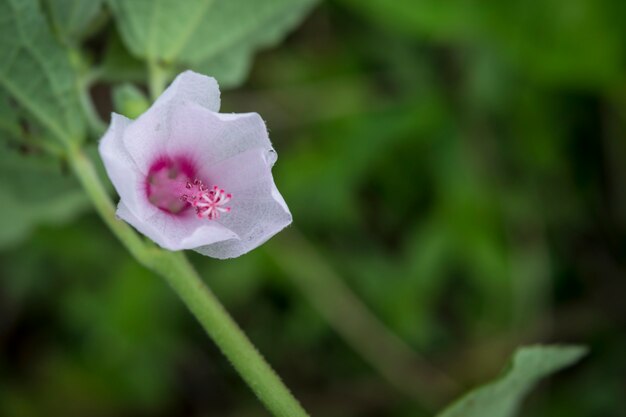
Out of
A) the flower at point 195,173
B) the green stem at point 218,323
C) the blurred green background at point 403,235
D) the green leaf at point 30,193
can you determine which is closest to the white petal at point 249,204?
the flower at point 195,173

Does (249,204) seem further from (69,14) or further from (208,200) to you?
(69,14)

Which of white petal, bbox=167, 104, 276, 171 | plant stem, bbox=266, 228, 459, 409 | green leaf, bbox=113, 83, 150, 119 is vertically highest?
green leaf, bbox=113, 83, 150, 119

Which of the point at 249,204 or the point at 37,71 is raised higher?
the point at 37,71

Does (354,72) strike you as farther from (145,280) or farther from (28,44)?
(28,44)

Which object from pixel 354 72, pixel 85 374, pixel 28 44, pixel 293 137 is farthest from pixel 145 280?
pixel 28 44

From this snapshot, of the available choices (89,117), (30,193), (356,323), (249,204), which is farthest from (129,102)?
(356,323)

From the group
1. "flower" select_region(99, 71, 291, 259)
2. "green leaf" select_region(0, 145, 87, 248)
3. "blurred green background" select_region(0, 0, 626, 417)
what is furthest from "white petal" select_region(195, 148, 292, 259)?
"blurred green background" select_region(0, 0, 626, 417)

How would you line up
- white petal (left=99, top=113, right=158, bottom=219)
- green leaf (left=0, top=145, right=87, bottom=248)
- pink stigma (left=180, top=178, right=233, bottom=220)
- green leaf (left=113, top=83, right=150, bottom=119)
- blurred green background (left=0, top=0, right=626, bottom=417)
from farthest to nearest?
blurred green background (left=0, top=0, right=626, bottom=417), green leaf (left=0, top=145, right=87, bottom=248), green leaf (left=113, top=83, right=150, bottom=119), pink stigma (left=180, top=178, right=233, bottom=220), white petal (left=99, top=113, right=158, bottom=219)

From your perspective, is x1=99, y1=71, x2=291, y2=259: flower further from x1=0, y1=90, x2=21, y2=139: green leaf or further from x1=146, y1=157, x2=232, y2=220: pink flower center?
x1=0, y1=90, x2=21, y2=139: green leaf
